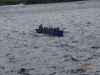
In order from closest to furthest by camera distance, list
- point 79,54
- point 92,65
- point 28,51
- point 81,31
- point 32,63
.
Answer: point 92,65, point 32,63, point 79,54, point 28,51, point 81,31

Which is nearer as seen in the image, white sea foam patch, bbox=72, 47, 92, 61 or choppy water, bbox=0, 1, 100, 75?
choppy water, bbox=0, 1, 100, 75

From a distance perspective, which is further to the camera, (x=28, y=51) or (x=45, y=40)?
(x=45, y=40)

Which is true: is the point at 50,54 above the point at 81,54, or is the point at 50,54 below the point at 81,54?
below

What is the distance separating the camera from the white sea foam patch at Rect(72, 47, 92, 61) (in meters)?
44.0

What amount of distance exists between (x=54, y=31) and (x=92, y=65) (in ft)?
83.4

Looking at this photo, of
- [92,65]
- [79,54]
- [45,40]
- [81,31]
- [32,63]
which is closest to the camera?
[92,65]

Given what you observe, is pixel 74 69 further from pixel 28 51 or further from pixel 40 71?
pixel 28 51

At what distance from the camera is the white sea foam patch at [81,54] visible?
44.0m

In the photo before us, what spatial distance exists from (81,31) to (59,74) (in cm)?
3477

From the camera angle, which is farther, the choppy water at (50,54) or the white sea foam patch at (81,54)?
the white sea foam patch at (81,54)

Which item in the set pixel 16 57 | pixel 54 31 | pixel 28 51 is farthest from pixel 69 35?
pixel 16 57

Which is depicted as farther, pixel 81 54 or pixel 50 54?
pixel 50 54

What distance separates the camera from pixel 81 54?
4634 cm

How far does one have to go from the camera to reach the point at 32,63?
42656 mm
